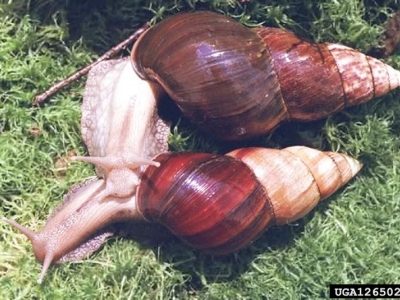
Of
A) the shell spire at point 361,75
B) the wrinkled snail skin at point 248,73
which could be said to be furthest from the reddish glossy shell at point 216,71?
the shell spire at point 361,75

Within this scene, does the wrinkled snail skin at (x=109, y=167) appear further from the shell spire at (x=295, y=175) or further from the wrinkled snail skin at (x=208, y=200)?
the shell spire at (x=295, y=175)

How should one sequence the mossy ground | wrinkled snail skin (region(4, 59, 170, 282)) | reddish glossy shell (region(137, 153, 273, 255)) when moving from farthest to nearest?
1. the mossy ground
2. wrinkled snail skin (region(4, 59, 170, 282))
3. reddish glossy shell (region(137, 153, 273, 255))

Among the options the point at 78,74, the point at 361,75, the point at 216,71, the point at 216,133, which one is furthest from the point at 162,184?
the point at 361,75

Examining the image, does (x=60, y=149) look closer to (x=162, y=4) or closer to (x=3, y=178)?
(x=3, y=178)

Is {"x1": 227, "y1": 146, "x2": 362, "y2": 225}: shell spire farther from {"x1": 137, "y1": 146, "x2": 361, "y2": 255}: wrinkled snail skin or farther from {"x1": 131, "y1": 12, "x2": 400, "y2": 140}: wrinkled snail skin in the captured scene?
{"x1": 131, "y1": 12, "x2": 400, "y2": 140}: wrinkled snail skin

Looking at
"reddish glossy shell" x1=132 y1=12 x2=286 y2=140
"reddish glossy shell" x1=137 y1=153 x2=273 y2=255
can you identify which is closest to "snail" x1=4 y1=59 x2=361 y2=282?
"reddish glossy shell" x1=137 y1=153 x2=273 y2=255

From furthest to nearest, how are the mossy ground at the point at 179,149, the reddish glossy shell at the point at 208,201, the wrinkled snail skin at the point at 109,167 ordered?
the mossy ground at the point at 179,149 → the wrinkled snail skin at the point at 109,167 → the reddish glossy shell at the point at 208,201

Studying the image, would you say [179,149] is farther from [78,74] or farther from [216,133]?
[78,74]

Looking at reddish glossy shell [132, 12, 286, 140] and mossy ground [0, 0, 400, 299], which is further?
mossy ground [0, 0, 400, 299]
